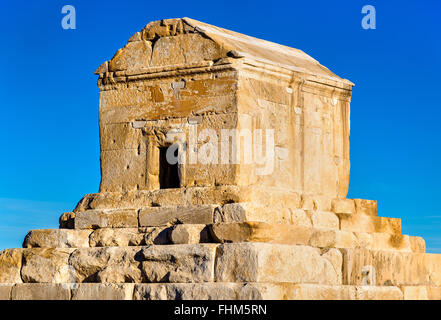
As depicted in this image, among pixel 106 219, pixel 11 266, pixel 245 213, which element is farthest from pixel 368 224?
pixel 11 266

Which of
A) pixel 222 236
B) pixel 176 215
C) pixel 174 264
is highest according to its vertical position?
pixel 176 215

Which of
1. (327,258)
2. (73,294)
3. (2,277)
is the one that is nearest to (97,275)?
(73,294)

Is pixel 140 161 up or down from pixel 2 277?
up

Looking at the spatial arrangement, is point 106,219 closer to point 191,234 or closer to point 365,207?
point 191,234

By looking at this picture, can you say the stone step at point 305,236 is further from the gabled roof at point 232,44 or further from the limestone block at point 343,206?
the gabled roof at point 232,44

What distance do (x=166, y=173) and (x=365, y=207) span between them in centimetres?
295

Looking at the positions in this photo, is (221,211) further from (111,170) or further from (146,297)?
(111,170)

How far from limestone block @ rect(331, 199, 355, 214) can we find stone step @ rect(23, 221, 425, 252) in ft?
1.61

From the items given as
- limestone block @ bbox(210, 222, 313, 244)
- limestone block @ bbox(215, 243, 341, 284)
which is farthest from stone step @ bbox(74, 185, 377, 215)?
limestone block @ bbox(215, 243, 341, 284)

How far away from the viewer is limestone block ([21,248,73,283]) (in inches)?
574

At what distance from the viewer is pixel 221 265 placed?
1324 centimetres

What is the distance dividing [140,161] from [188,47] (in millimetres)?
1751

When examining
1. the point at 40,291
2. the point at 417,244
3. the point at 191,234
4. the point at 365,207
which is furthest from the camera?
the point at 417,244
